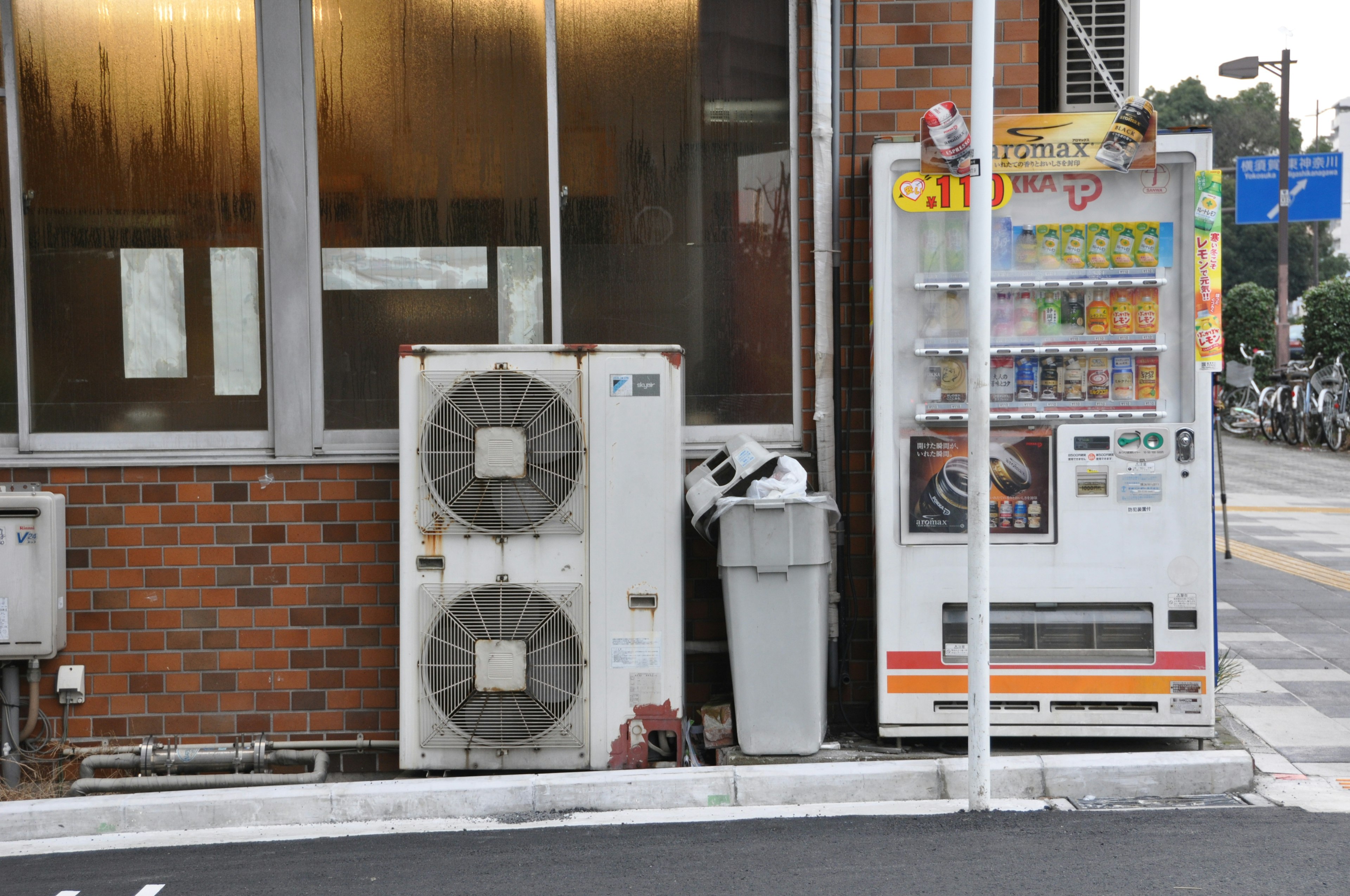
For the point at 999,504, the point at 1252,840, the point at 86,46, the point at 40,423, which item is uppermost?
the point at 86,46

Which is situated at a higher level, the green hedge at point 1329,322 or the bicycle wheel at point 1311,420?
the green hedge at point 1329,322

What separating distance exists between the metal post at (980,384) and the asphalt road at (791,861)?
45cm

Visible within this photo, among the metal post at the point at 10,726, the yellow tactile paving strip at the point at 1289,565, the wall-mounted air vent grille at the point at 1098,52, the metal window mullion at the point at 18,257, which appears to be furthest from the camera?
the yellow tactile paving strip at the point at 1289,565

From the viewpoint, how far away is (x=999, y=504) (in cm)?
486

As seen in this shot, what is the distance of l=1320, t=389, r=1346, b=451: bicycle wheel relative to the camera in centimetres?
1808

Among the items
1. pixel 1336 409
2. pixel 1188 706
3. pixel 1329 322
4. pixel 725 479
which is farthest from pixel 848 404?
pixel 1329 322

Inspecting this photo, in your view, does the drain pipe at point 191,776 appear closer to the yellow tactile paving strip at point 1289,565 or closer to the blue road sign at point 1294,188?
the yellow tactile paving strip at point 1289,565

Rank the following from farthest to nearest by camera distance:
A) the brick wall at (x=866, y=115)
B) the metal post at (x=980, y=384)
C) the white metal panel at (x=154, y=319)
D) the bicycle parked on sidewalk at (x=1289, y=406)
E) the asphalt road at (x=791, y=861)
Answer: the bicycle parked on sidewalk at (x=1289, y=406) → the white metal panel at (x=154, y=319) → the brick wall at (x=866, y=115) → the metal post at (x=980, y=384) → the asphalt road at (x=791, y=861)

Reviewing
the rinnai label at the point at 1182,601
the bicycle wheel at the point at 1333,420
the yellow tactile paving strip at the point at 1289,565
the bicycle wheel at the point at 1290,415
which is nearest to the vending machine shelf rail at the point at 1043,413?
the rinnai label at the point at 1182,601

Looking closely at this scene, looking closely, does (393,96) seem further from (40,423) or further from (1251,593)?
(1251,593)

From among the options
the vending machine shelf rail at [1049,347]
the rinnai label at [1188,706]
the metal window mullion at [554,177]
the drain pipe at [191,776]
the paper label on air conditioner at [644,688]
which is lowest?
the drain pipe at [191,776]

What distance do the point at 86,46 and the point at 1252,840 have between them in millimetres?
5896

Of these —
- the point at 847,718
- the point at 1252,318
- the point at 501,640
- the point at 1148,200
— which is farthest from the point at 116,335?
the point at 1252,318

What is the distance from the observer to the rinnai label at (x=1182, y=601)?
4.77 m
